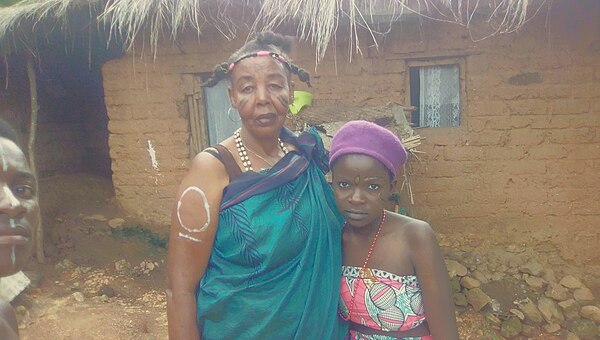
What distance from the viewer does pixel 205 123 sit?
207 inches

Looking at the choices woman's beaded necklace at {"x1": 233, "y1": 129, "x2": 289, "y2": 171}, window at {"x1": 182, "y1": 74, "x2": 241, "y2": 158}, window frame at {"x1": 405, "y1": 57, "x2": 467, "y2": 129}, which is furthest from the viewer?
window at {"x1": 182, "y1": 74, "x2": 241, "y2": 158}

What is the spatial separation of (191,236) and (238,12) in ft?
11.7

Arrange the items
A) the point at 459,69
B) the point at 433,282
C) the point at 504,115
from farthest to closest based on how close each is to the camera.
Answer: the point at 459,69 → the point at 504,115 → the point at 433,282

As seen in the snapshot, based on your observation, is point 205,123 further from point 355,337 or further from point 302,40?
point 355,337

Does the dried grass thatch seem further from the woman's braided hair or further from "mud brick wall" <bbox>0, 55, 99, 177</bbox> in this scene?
"mud brick wall" <bbox>0, 55, 99, 177</bbox>

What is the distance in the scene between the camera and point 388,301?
1607 millimetres

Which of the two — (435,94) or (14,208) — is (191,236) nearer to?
(14,208)

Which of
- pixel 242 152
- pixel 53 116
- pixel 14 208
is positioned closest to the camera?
pixel 14 208

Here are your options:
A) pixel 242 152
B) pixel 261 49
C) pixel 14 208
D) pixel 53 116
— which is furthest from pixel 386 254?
pixel 53 116

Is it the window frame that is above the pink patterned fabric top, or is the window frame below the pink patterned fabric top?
above

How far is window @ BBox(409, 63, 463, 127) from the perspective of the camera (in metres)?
4.76

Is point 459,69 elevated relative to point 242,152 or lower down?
elevated

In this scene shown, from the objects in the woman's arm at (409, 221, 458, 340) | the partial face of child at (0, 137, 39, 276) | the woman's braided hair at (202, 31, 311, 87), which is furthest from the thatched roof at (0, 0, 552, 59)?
the partial face of child at (0, 137, 39, 276)

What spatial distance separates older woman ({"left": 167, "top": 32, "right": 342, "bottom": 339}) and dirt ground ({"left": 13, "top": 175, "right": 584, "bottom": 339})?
8.75ft
